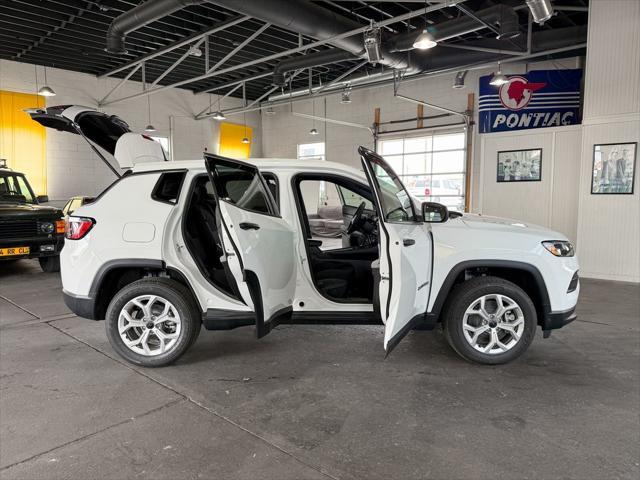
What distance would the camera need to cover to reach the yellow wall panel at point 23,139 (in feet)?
39.8

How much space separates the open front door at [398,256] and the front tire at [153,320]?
145cm

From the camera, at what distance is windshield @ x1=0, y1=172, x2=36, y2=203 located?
753cm

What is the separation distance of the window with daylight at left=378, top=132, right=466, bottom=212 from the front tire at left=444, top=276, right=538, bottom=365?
10079mm

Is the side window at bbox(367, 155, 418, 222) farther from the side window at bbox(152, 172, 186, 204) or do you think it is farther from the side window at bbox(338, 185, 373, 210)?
the side window at bbox(152, 172, 186, 204)

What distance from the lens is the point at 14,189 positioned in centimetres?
768

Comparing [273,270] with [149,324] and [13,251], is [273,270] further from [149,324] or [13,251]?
[13,251]

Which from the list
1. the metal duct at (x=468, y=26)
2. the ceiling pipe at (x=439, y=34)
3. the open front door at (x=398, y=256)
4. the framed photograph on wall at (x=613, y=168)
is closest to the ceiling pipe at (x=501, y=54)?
the ceiling pipe at (x=439, y=34)

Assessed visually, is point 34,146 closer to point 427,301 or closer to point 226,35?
point 226,35

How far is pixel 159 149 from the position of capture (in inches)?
181

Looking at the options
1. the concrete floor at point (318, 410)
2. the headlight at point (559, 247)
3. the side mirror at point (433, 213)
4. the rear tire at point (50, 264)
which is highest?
the side mirror at point (433, 213)

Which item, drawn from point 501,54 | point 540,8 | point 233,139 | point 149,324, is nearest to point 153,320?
point 149,324

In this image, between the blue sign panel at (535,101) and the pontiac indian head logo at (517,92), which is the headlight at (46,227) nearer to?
the blue sign panel at (535,101)

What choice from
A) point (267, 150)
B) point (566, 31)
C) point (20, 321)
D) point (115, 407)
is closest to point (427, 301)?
point (115, 407)

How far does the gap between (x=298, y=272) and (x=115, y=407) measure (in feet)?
4.94
